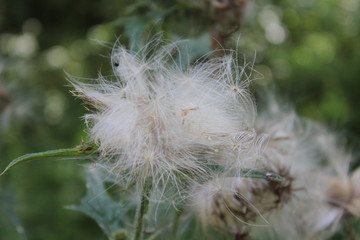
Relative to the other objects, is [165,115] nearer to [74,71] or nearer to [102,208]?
[102,208]

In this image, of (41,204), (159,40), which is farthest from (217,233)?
(41,204)

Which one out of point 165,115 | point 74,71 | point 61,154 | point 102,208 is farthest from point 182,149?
point 74,71

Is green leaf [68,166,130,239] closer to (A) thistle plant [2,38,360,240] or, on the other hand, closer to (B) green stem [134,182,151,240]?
(A) thistle plant [2,38,360,240]

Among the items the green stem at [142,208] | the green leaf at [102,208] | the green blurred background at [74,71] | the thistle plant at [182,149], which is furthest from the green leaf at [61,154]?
the green blurred background at [74,71]

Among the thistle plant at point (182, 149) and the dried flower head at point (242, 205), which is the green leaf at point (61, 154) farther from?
the dried flower head at point (242, 205)

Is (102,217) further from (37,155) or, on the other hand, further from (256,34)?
(256,34)

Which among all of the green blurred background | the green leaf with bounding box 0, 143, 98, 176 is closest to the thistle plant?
the green leaf with bounding box 0, 143, 98, 176

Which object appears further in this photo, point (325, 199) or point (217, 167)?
point (325, 199)
